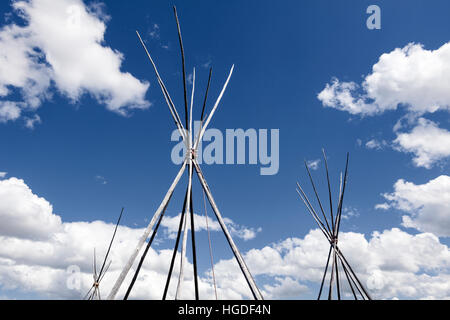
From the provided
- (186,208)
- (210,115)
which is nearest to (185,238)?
(186,208)

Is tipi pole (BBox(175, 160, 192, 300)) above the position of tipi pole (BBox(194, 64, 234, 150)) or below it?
below

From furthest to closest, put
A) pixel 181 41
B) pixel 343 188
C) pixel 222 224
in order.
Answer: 1. pixel 343 188
2. pixel 181 41
3. pixel 222 224

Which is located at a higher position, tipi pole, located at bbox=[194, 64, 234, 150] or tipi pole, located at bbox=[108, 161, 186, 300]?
tipi pole, located at bbox=[194, 64, 234, 150]

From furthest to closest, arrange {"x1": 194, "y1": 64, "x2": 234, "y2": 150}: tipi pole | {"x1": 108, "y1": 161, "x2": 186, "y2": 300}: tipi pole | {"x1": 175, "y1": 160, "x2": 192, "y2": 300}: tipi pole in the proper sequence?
{"x1": 194, "y1": 64, "x2": 234, "y2": 150}: tipi pole < {"x1": 175, "y1": 160, "x2": 192, "y2": 300}: tipi pole < {"x1": 108, "y1": 161, "x2": 186, "y2": 300}: tipi pole

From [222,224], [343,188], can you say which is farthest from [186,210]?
[343,188]

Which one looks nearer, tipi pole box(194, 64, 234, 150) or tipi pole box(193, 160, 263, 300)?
tipi pole box(193, 160, 263, 300)

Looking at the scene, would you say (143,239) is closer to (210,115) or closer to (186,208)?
(186,208)

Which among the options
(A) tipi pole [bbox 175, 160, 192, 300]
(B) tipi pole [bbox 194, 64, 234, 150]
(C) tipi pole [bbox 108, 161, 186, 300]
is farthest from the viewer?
(B) tipi pole [bbox 194, 64, 234, 150]

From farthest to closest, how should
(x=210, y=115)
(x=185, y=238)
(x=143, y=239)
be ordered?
(x=210, y=115), (x=185, y=238), (x=143, y=239)

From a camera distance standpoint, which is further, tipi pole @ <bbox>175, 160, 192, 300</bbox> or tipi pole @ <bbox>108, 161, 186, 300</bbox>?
tipi pole @ <bbox>175, 160, 192, 300</bbox>
